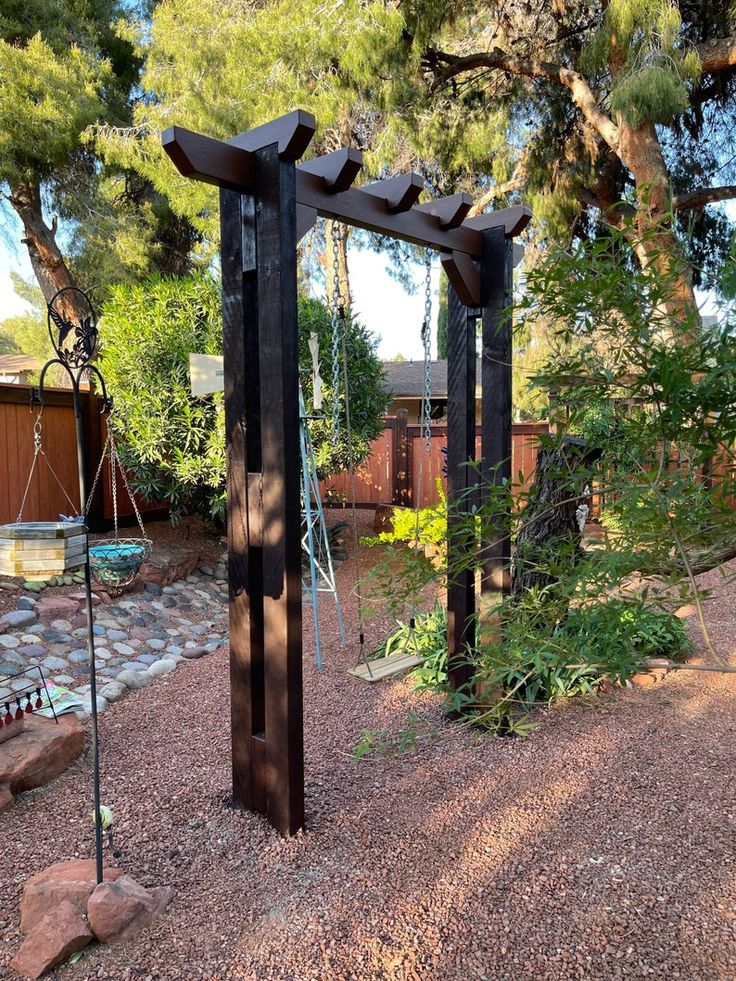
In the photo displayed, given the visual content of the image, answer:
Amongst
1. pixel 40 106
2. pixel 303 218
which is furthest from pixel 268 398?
pixel 40 106

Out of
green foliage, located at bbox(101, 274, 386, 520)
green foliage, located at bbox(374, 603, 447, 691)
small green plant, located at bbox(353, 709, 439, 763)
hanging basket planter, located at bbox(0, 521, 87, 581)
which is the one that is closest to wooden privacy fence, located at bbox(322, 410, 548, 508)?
green foliage, located at bbox(101, 274, 386, 520)

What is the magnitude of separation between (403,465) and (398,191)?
20.6 feet

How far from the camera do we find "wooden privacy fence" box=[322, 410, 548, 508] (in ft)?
27.4

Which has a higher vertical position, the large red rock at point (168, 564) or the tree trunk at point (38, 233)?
the tree trunk at point (38, 233)

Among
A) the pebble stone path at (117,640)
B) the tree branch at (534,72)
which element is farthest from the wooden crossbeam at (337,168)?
the tree branch at (534,72)

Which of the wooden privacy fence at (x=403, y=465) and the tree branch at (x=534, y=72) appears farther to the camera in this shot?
the wooden privacy fence at (x=403, y=465)

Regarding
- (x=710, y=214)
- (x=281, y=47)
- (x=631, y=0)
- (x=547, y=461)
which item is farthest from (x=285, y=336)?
(x=710, y=214)

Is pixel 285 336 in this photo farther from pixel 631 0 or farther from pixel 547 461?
pixel 631 0

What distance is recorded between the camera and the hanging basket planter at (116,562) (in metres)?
4.52

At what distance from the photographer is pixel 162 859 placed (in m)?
1.99

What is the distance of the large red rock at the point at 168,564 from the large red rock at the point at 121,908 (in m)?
3.61

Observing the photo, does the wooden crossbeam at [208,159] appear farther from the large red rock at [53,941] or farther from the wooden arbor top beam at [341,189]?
the large red rock at [53,941]

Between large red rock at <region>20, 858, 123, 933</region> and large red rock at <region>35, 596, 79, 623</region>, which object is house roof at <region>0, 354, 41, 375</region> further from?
large red rock at <region>20, 858, 123, 933</region>

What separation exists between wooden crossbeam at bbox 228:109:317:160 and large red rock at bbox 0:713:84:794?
7.06 feet
